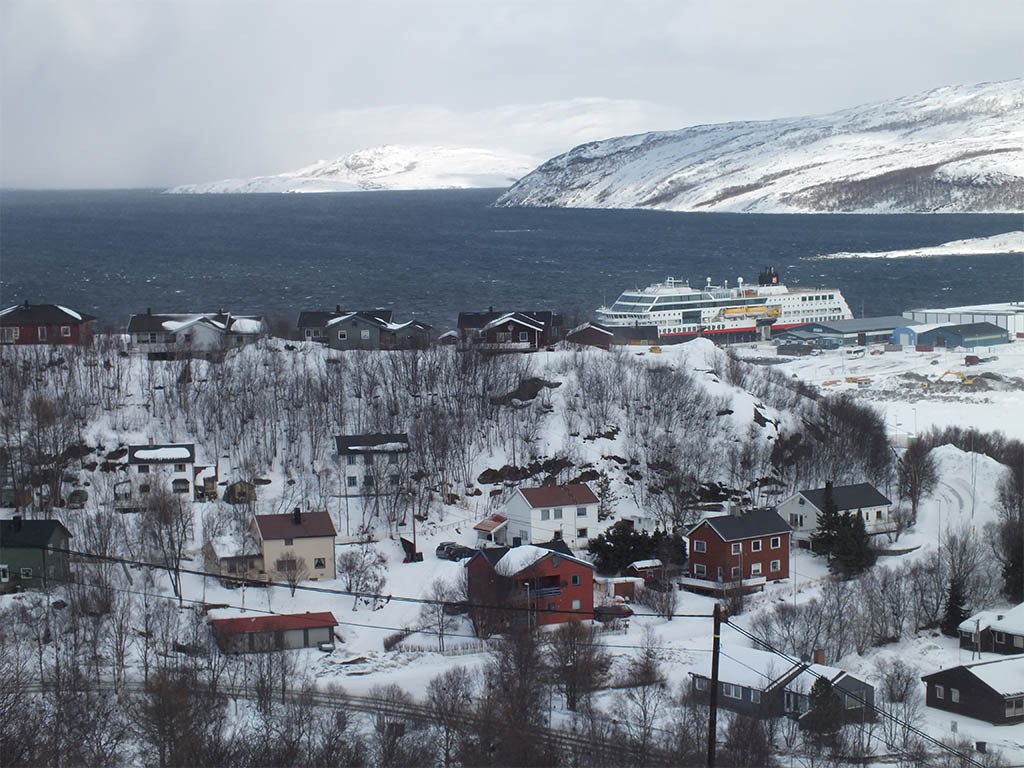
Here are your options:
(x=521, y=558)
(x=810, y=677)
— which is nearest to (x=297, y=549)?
(x=521, y=558)

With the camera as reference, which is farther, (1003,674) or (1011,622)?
(1011,622)

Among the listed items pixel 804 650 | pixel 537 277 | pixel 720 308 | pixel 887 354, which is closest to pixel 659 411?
pixel 804 650

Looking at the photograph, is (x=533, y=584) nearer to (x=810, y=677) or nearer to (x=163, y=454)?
(x=810, y=677)

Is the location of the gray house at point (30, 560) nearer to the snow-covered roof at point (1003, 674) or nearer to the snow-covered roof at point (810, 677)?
the snow-covered roof at point (810, 677)

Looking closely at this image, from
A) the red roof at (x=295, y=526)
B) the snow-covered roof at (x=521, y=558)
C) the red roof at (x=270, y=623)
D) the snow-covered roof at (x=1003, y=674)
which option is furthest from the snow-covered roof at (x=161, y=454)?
the snow-covered roof at (x=1003, y=674)

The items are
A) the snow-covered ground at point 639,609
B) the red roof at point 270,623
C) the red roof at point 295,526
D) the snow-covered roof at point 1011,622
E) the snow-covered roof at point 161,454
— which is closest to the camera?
the snow-covered ground at point 639,609
